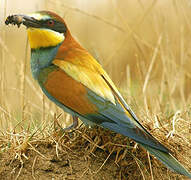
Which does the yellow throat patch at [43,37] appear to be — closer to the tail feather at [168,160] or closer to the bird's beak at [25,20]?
the bird's beak at [25,20]

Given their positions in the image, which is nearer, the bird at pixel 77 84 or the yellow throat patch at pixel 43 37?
the bird at pixel 77 84

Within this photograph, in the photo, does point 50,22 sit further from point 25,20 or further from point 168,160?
point 168,160

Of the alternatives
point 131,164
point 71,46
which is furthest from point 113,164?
point 71,46

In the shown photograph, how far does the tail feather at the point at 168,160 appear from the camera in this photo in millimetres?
2723

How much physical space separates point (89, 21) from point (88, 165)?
6.09 meters

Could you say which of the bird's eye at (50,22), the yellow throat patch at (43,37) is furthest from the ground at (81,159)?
the bird's eye at (50,22)

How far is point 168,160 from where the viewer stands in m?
2.75

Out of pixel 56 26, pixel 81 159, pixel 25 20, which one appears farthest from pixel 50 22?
pixel 81 159

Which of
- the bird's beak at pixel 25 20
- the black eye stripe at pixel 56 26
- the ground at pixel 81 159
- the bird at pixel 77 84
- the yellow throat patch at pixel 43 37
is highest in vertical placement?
the bird's beak at pixel 25 20

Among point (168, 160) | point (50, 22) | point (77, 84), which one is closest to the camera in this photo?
point (168, 160)

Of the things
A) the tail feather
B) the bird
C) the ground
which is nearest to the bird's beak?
the bird

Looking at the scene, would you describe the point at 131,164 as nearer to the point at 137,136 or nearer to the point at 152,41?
the point at 137,136

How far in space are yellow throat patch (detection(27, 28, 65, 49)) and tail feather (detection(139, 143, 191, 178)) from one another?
933 millimetres

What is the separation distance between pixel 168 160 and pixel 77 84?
722mm
